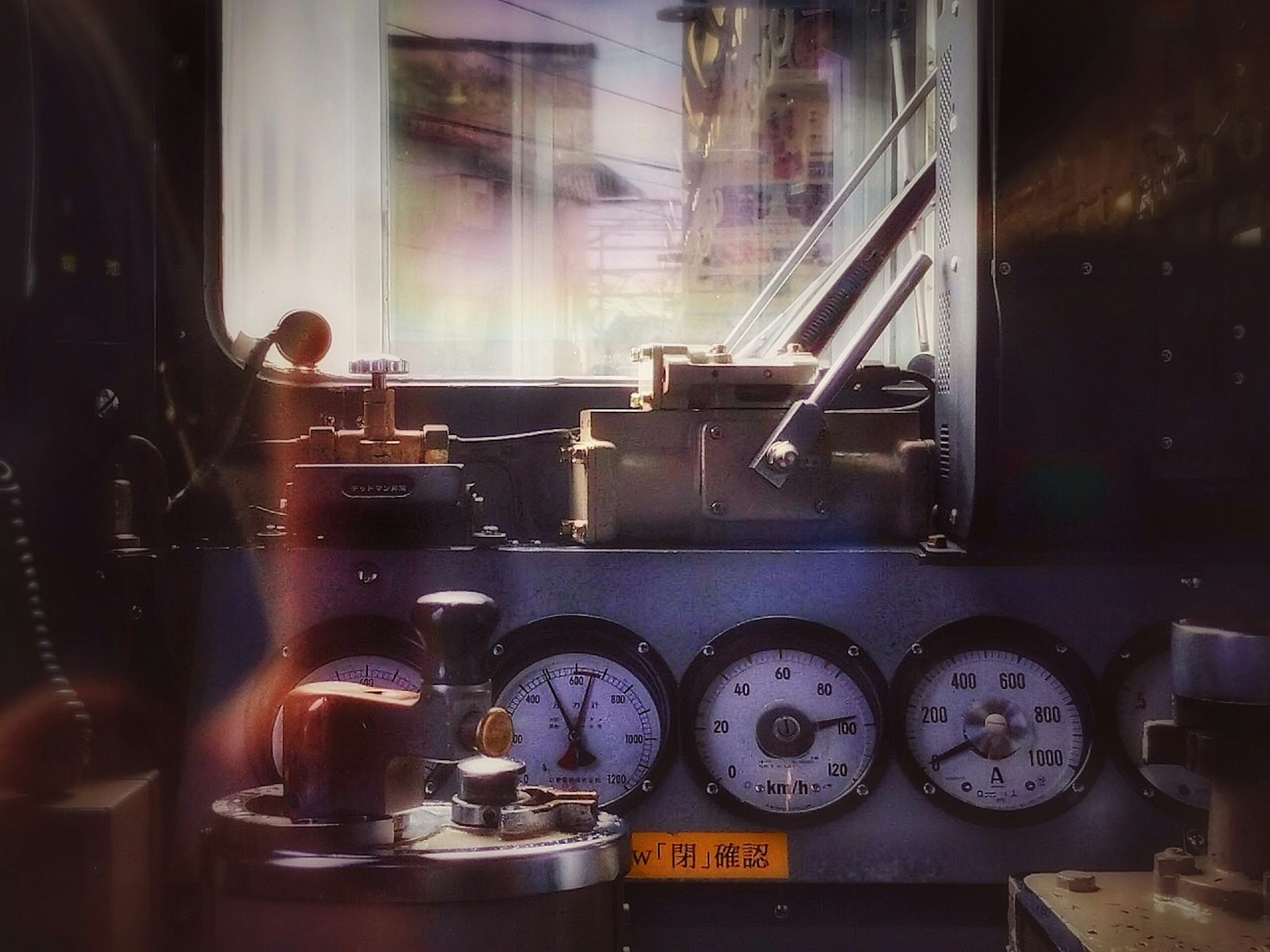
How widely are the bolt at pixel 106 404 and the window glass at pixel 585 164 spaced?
0.44m

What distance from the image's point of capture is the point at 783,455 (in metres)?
1.56

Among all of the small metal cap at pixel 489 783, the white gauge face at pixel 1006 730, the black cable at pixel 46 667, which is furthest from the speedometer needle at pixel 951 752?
the black cable at pixel 46 667

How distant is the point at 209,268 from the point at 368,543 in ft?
1.86

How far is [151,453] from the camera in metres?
1.67

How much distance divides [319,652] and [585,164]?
3.51 ft

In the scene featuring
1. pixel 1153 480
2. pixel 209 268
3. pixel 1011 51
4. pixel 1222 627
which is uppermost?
pixel 1011 51

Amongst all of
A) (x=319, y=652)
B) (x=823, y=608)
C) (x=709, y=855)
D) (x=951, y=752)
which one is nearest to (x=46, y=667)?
(x=319, y=652)

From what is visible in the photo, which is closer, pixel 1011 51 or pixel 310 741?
pixel 310 741

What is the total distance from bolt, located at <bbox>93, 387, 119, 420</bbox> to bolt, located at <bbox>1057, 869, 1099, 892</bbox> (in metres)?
1.34

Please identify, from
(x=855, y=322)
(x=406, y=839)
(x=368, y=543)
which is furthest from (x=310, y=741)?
(x=855, y=322)

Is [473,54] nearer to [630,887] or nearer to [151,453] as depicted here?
[151,453]

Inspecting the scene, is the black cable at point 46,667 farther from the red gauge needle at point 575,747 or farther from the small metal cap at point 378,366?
the red gauge needle at point 575,747

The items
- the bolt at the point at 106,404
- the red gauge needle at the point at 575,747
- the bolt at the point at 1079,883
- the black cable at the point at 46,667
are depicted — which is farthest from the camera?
the bolt at the point at 106,404

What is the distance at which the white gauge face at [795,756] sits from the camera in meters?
1.56
